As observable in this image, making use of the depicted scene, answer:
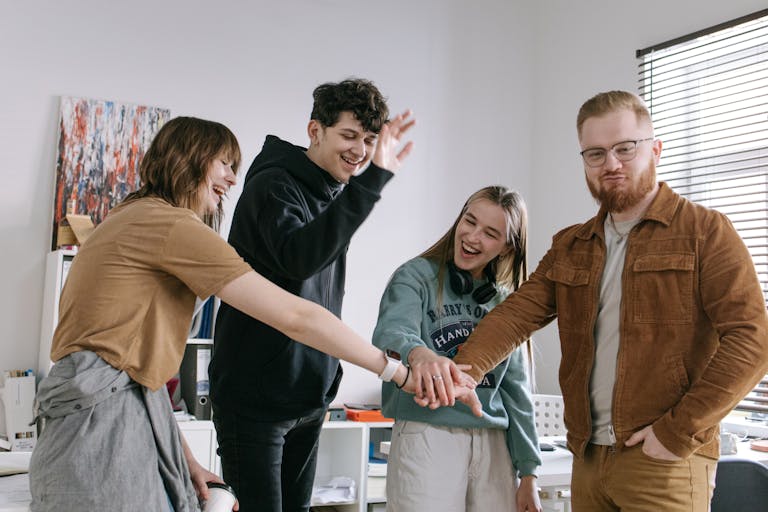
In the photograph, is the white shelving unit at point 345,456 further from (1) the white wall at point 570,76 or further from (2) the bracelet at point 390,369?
(2) the bracelet at point 390,369

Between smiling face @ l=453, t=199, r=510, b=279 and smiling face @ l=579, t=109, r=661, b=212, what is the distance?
0.31 metres

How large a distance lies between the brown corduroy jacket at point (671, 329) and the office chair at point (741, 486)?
449 millimetres

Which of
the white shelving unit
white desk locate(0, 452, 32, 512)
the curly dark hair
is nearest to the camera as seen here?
white desk locate(0, 452, 32, 512)

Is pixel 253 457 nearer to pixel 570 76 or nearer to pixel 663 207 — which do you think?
pixel 663 207

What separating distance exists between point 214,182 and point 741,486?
151 centimetres

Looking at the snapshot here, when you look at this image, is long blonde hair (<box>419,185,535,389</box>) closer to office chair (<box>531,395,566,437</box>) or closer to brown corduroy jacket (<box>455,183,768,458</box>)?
brown corduroy jacket (<box>455,183,768,458</box>)

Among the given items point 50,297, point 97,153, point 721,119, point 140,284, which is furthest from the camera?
point 721,119

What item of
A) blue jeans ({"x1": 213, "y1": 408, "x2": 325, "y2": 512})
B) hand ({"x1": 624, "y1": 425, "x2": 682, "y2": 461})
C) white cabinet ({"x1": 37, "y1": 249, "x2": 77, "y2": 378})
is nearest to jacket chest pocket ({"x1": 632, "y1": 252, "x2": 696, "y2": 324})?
hand ({"x1": 624, "y1": 425, "x2": 682, "y2": 461})

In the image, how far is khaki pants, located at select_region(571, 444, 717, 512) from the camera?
146 cm

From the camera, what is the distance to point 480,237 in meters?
1.90

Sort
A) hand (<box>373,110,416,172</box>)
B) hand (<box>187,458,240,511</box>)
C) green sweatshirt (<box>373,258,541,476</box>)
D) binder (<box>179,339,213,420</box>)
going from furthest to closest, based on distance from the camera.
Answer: binder (<box>179,339,213,420</box>), green sweatshirt (<box>373,258,541,476</box>), hand (<box>373,110,416,172</box>), hand (<box>187,458,240,511</box>)

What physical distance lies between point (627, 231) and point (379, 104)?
27.4 inches

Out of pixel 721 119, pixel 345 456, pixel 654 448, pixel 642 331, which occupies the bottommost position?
pixel 345 456

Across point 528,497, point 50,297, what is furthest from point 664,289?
point 50,297
